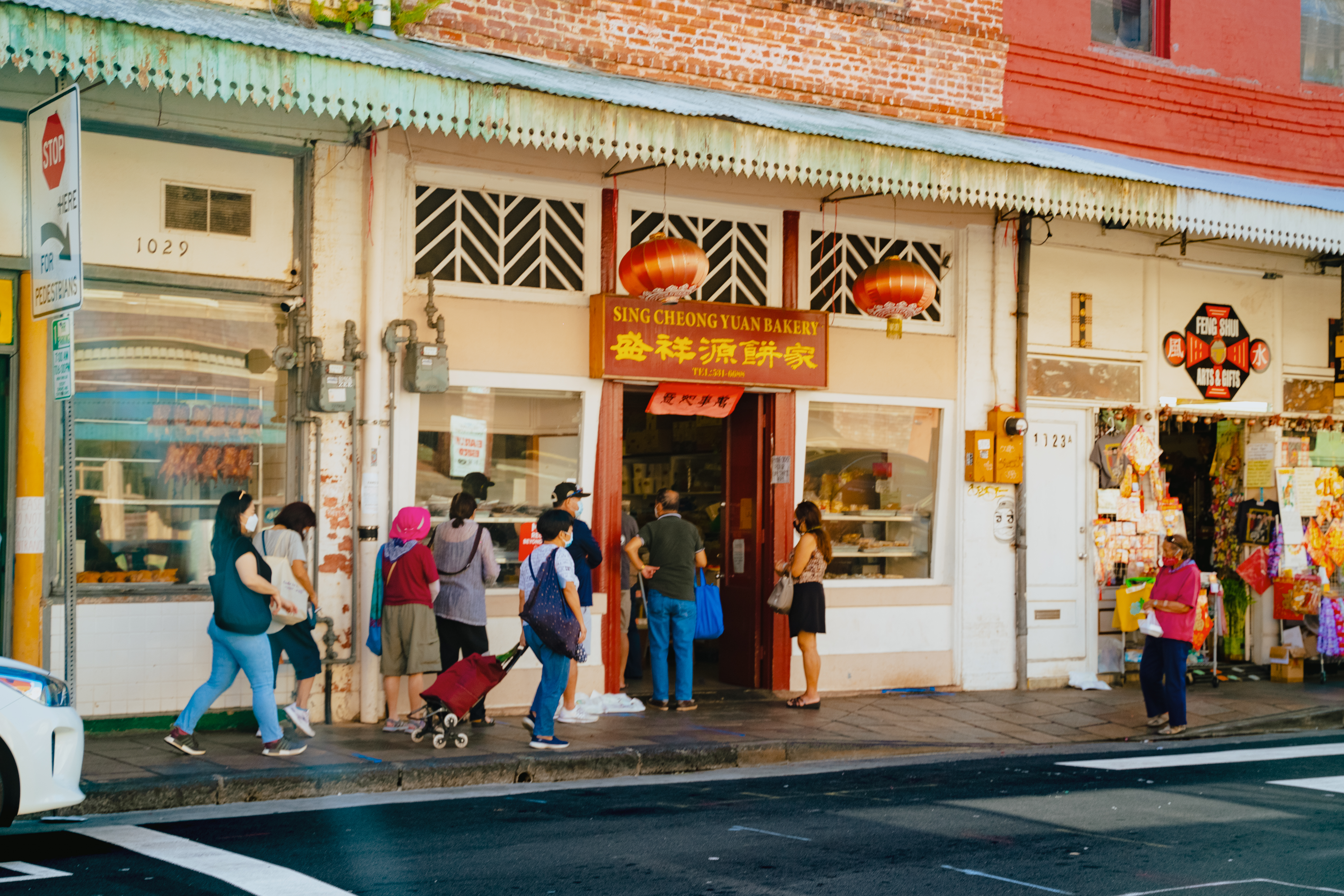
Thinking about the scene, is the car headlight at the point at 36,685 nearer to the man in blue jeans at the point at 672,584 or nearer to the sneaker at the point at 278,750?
the sneaker at the point at 278,750

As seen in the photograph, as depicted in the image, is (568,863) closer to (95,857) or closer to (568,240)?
(95,857)

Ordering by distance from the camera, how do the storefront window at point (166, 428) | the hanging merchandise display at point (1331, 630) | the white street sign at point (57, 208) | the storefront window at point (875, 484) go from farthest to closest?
1. the hanging merchandise display at point (1331, 630)
2. the storefront window at point (875, 484)
3. the storefront window at point (166, 428)
4. the white street sign at point (57, 208)

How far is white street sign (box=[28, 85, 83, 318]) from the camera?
8000 millimetres

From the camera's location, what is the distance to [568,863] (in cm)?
668

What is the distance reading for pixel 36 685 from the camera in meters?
6.95

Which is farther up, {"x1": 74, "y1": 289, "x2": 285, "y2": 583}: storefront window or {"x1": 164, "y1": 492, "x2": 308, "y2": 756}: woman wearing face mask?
{"x1": 74, "y1": 289, "x2": 285, "y2": 583}: storefront window

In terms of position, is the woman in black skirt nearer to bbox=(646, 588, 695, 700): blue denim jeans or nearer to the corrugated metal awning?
bbox=(646, 588, 695, 700): blue denim jeans

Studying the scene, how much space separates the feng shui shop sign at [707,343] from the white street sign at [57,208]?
Result: 4587 millimetres

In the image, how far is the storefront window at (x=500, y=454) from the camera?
1140cm

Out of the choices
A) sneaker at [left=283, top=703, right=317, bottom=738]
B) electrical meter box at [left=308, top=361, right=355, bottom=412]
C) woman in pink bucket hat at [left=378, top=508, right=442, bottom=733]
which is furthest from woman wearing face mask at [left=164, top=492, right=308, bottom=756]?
electrical meter box at [left=308, top=361, right=355, bottom=412]

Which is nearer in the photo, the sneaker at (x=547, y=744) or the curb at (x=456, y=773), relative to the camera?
the curb at (x=456, y=773)

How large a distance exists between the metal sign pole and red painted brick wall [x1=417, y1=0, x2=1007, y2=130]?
4.74 m

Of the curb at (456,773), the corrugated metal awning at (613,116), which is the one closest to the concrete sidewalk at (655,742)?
the curb at (456,773)

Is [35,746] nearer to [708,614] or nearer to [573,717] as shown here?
[573,717]
